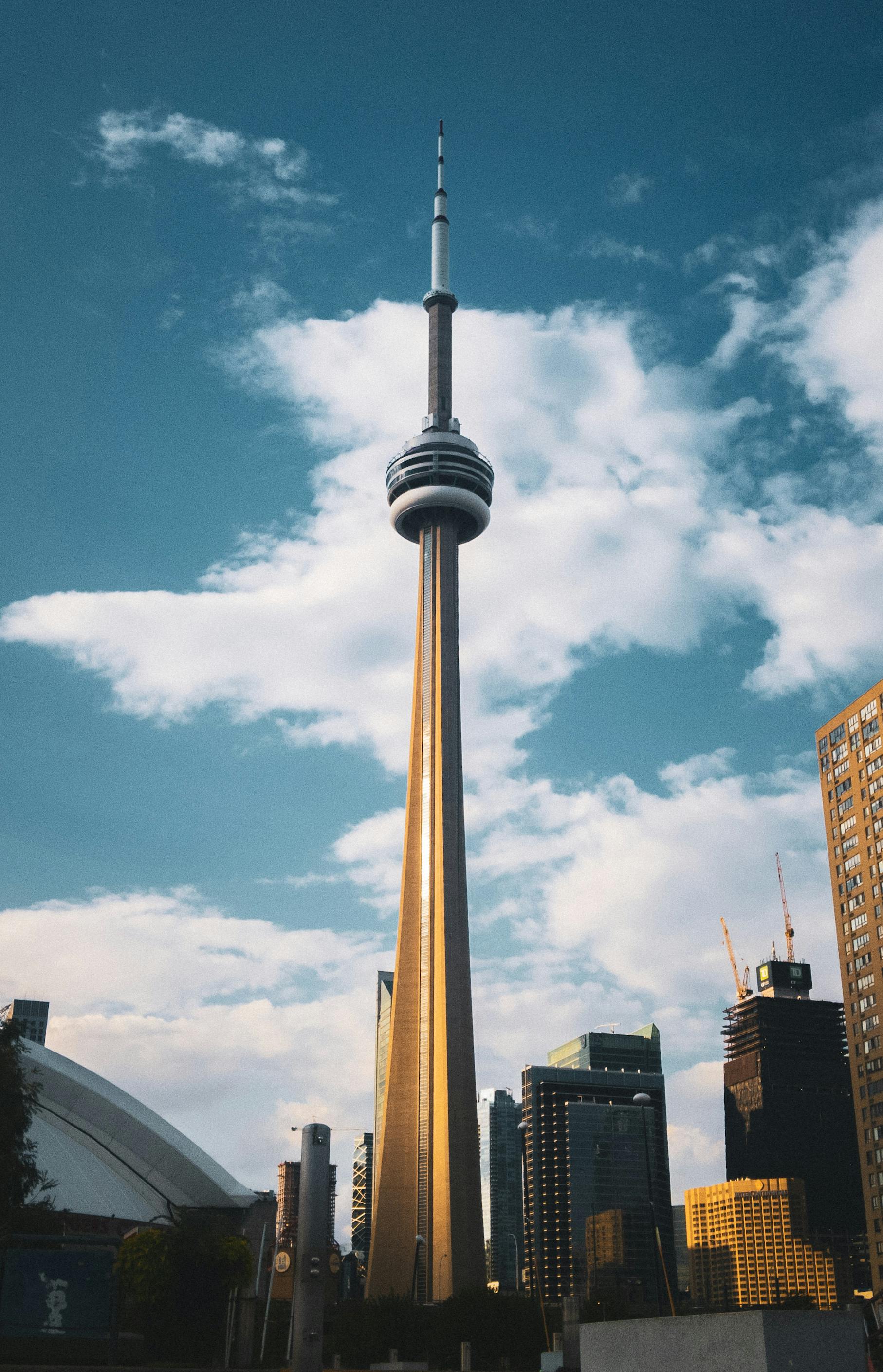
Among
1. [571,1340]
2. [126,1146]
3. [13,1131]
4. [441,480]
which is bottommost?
[571,1340]

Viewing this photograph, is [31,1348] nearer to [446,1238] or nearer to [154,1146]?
[154,1146]

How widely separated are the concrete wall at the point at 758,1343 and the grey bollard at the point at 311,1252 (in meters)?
16.3

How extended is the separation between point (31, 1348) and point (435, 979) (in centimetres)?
7878

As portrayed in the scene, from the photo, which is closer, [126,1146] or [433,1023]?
[126,1146]

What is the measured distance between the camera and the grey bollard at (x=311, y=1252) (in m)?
30.3

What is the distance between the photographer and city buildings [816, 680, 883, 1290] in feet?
338

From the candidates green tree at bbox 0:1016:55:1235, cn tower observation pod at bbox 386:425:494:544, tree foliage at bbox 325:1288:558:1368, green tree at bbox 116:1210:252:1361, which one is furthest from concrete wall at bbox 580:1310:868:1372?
cn tower observation pod at bbox 386:425:494:544

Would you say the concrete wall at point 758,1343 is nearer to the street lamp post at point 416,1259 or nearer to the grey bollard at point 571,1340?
the grey bollard at point 571,1340

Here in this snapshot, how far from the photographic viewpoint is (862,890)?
107562mm

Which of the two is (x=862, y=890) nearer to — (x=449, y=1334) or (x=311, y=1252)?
(x=449, y=1334)

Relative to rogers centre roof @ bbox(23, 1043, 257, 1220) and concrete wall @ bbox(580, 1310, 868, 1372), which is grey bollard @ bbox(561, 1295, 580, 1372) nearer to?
concrete wall @ bbox(580, 1310, 868, 1372)

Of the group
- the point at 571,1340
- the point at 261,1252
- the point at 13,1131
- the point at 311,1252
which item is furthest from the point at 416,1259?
the point at 311,1252

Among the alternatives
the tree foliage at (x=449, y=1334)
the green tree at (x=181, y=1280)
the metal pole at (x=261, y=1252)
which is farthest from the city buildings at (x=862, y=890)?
the green tree at (x=181, y=1280)

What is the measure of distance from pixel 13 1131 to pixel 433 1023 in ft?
243
